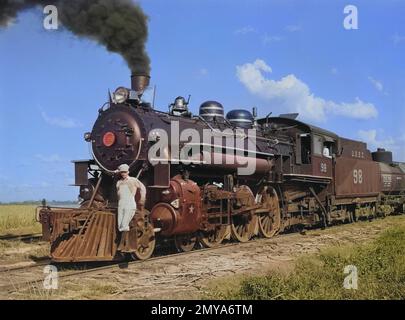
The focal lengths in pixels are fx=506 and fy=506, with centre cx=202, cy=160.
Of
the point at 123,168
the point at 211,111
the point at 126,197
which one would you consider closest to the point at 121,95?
the point at 123,168

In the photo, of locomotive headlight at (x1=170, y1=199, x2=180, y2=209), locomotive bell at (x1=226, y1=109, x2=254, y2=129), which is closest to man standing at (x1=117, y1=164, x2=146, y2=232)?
locomotive headlight at (x1=170, y1=199, x2=180, y2=209)

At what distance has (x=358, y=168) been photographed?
816 inches

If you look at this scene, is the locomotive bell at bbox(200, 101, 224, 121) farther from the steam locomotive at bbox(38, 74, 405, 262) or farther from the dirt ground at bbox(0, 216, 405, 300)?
the dirt ground at bbox(0, 216, 405, 300)

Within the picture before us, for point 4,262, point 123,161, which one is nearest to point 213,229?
point 123,161

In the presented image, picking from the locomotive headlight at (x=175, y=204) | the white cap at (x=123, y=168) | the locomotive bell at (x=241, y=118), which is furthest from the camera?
the locomotive bell at (x=241, y=118)

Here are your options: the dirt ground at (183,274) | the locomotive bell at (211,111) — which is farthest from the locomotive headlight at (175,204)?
the locomotive bell at (211,111)

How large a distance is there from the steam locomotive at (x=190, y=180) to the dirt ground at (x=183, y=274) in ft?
2.69

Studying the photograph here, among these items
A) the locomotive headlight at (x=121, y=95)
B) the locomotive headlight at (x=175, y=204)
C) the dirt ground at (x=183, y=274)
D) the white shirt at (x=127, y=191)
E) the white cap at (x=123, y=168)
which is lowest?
the dirt ground at (x=183, y=274)

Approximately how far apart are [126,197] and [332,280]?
428cm

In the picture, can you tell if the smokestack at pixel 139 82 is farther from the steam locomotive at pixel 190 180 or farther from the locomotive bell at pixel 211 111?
the locomotive bell at pixel 211 111

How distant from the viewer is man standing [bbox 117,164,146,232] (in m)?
9.73

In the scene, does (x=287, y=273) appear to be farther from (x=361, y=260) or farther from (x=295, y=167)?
(x=295, y=167)

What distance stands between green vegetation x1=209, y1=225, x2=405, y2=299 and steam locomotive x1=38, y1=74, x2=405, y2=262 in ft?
10.1

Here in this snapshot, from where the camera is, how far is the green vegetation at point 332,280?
685cm
